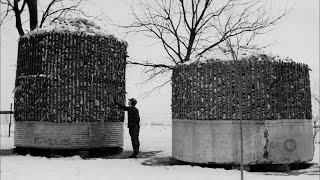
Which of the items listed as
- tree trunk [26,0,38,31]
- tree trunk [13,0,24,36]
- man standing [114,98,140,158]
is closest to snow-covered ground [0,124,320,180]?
man standing [114,98,140,158]

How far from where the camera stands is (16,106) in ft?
44.5

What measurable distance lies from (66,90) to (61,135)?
1.35m

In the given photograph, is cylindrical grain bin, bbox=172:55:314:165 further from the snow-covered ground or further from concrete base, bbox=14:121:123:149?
concrete base, bbox=14:121:123:149

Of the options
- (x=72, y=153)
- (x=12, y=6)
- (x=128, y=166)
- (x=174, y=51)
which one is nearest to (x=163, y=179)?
(x=128, y=166)

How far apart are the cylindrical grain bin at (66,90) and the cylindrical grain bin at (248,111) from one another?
12.2 feet

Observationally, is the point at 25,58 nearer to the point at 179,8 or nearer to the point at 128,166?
the point at 128,166

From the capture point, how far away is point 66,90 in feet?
42.0

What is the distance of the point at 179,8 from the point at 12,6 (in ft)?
23.2

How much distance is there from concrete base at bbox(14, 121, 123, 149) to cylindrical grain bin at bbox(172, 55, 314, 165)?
369 centimetres

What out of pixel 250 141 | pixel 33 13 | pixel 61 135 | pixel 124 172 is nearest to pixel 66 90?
pixel 61 135

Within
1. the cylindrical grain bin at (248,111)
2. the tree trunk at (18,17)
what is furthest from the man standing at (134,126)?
the tree trunk at (18,17)

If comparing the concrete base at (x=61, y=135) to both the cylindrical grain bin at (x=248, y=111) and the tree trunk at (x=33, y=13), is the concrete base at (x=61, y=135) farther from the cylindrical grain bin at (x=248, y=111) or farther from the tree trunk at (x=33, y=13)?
the tree trunk at (x=33, y=13)

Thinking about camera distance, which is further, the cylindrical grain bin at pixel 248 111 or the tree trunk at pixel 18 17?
the tree trunk at pixel 18 17

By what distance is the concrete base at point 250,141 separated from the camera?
9.76m
